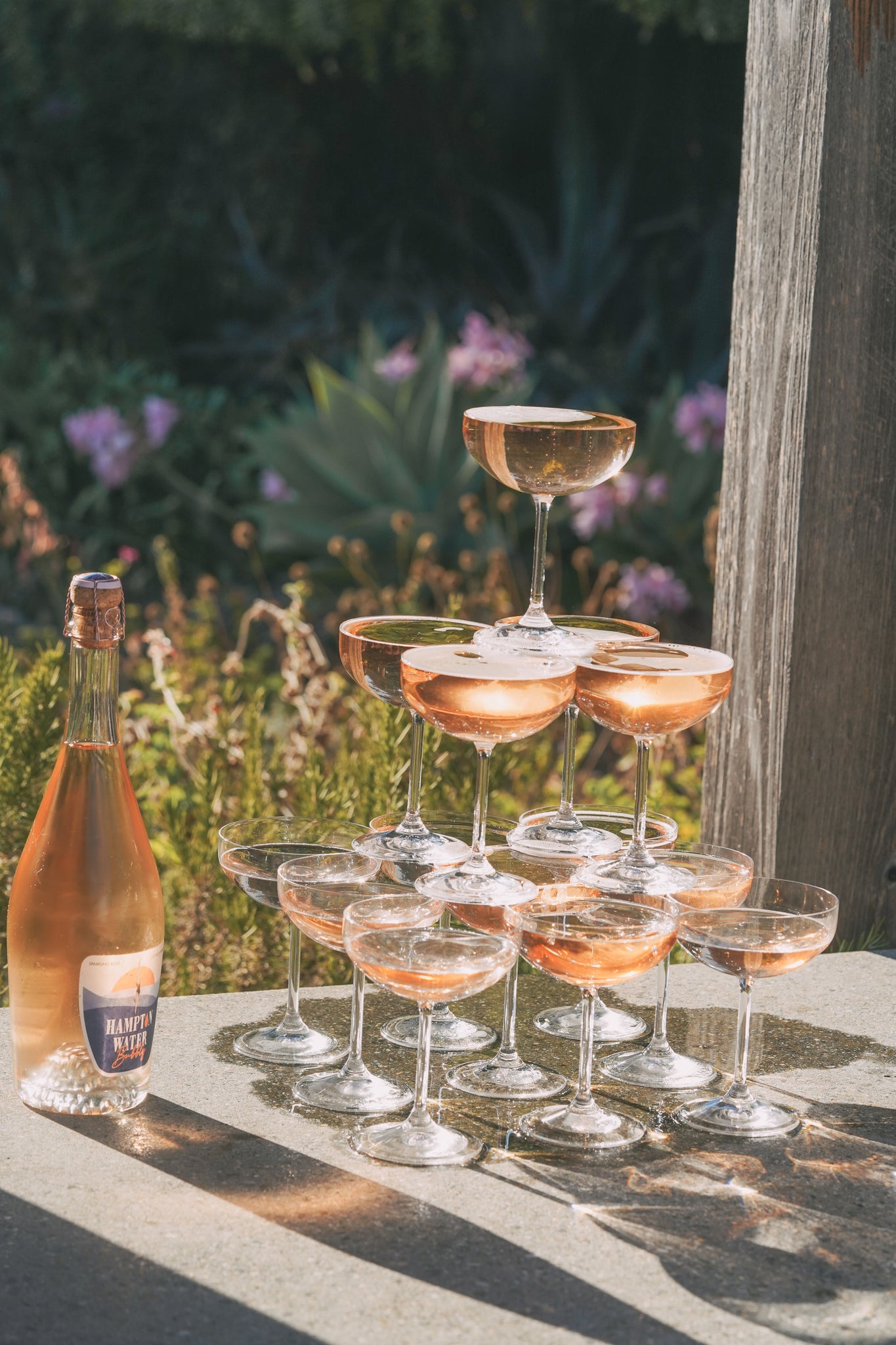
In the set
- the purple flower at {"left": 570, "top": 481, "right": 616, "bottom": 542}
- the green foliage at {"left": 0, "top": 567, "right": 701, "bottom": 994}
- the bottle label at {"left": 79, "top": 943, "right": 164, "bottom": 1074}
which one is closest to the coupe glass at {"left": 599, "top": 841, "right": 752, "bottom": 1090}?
the bottle label at {"left": 79, "top": 943, "right": 164, "bottom": 1074}

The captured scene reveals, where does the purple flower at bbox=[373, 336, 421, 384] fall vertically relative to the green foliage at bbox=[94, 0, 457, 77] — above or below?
below

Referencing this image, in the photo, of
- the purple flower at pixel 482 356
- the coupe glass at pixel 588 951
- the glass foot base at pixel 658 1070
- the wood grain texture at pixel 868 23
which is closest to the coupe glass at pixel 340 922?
the coupe glass at pixel 588 951

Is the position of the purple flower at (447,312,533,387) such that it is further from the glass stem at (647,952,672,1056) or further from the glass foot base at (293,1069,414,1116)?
the glass foot base at (293,1069,414,1116)

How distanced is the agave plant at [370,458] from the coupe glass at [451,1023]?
291 centimetres

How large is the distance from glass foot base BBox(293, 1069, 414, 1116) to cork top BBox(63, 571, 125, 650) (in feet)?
1.44

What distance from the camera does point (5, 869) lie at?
2.18 m

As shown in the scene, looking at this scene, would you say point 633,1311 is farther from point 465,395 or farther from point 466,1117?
point 465,395

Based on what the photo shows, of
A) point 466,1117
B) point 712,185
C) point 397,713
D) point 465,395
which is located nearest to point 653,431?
point 465,395

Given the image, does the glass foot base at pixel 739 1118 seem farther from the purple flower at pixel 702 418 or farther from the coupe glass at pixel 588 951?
the purple flower at pixel 702 418

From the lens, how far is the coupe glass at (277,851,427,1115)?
1.33 m

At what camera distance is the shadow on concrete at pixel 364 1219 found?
1.09 meters

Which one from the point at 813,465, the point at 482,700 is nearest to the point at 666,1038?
the point at 482,700

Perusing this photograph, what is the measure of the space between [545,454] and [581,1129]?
0.56 meters

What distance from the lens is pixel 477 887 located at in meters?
1.30
